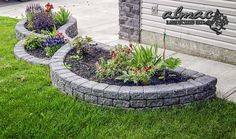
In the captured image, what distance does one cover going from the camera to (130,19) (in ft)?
29.5

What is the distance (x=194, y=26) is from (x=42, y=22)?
3.91 metres

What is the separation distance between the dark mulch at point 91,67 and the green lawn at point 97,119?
528 mm

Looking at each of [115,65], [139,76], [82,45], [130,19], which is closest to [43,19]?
[130,19]

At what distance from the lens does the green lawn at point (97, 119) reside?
16.4 feet

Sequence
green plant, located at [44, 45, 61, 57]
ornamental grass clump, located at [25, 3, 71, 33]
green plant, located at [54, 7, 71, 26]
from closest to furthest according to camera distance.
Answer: green plant, located at [44, 45, 61, 57] < ornamental grass clump, located at [25, 3, 71, 33] < green plant, located at [54, 7, 71, 26]

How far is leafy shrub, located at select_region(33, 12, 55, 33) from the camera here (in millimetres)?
9180

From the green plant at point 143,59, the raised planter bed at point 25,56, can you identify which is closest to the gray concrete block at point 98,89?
the green plant at point 143,59

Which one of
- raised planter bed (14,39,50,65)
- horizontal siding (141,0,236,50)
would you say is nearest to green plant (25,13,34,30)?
raised planter bed (14,39,50,65)

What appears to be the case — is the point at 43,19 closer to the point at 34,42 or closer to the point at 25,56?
the point at 34,42

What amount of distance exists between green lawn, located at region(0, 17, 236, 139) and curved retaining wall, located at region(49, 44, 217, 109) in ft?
0.39

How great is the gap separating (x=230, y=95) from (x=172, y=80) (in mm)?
1023

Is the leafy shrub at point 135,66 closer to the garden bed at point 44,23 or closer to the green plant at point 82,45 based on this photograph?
the green plant at point 82,45

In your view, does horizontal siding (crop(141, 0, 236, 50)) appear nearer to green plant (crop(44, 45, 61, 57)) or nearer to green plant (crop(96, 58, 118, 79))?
green plant (crop(44, 45, 61, 57))

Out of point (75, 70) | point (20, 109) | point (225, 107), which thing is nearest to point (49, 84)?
point (75, 70)
